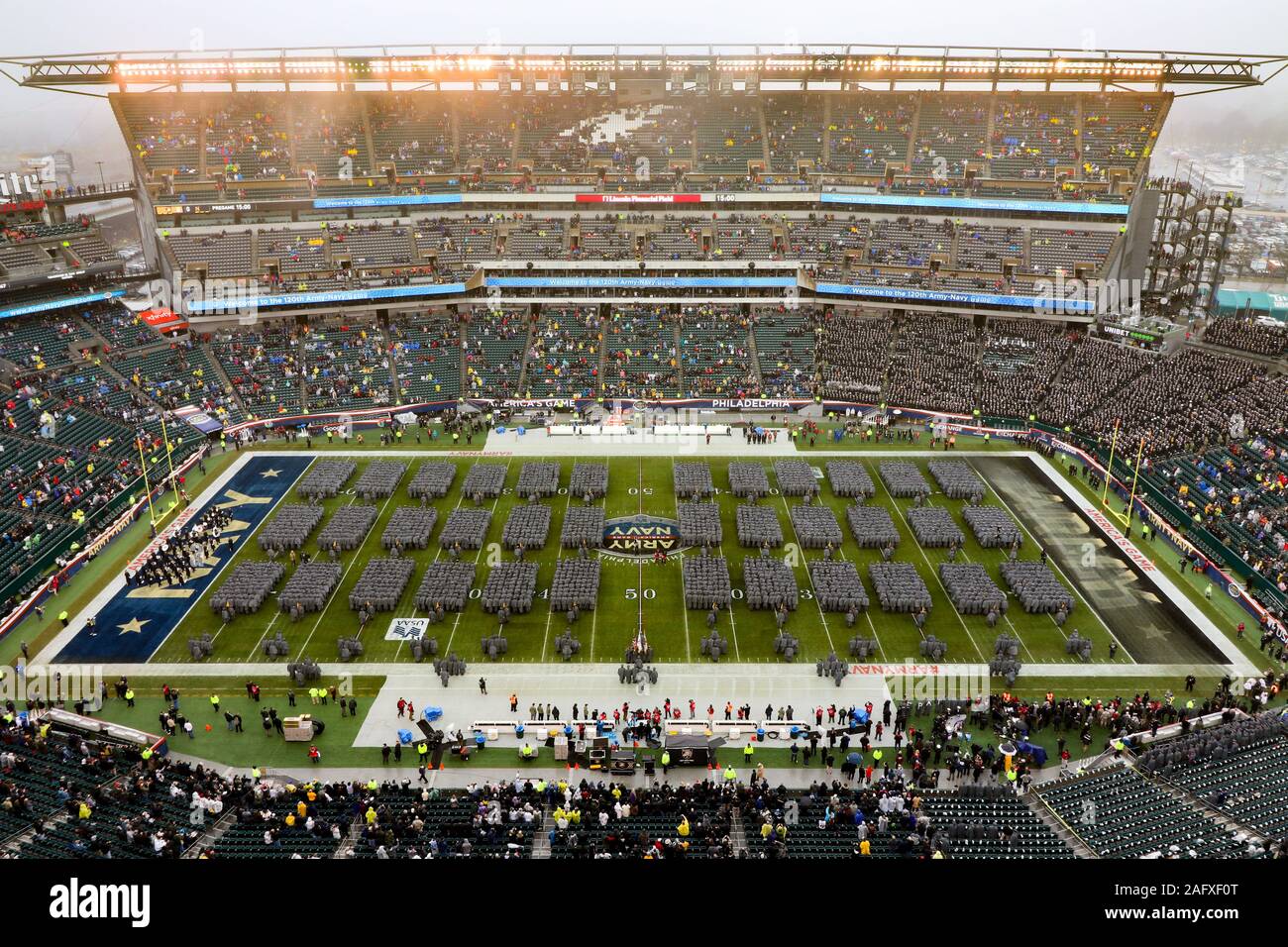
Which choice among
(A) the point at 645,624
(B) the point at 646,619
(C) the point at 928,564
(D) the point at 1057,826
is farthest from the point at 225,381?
(D) the point at 1057,826

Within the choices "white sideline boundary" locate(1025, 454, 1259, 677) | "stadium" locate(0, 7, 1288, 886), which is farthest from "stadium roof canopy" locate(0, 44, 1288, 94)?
"white sideline boundary" locate(1025, 454, 1259, 677)

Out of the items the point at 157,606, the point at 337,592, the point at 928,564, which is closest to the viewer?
A: the point at 157,606

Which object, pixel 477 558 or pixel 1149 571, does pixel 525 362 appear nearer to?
pixel 477 558

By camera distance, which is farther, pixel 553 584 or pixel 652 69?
pixel 652 69

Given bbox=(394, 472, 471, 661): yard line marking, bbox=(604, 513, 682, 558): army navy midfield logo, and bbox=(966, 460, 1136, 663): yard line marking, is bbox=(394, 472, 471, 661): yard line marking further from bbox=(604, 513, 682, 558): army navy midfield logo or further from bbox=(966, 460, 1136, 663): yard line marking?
bbox=(966, 460, 1136, 663): yard line marking

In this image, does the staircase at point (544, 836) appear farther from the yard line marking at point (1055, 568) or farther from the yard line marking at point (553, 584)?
the yard line marking at point (1055, 568)
